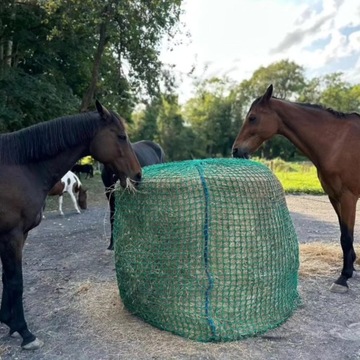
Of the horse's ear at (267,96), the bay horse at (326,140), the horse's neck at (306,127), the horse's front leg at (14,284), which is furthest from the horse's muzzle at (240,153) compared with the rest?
the horse's front leg at (14,284)

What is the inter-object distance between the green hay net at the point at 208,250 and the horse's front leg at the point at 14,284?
88cm

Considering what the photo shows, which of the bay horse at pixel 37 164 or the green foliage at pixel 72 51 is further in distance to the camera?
the green foliage at pixel 72 51

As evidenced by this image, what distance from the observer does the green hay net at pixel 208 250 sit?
2955mm

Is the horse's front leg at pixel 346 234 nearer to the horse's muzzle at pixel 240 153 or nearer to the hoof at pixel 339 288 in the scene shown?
the hoof at pixel 339 288

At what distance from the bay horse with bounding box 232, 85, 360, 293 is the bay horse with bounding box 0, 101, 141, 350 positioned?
161 cm

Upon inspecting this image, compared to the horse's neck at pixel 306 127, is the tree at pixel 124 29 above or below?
above

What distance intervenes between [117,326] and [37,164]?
1497 mm

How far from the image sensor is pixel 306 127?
162 inches

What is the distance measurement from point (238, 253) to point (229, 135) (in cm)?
4020

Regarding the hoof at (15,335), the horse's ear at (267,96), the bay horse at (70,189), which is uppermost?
the horse's ear at (267,96)

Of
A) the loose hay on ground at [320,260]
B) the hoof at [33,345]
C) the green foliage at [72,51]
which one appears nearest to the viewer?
the hoof at [33,345]

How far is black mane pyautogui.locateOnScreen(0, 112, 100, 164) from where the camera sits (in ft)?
9.66

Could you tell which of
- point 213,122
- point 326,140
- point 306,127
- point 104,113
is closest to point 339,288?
point 326,140

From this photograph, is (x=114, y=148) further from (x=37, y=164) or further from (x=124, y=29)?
(x=124, y=29)
